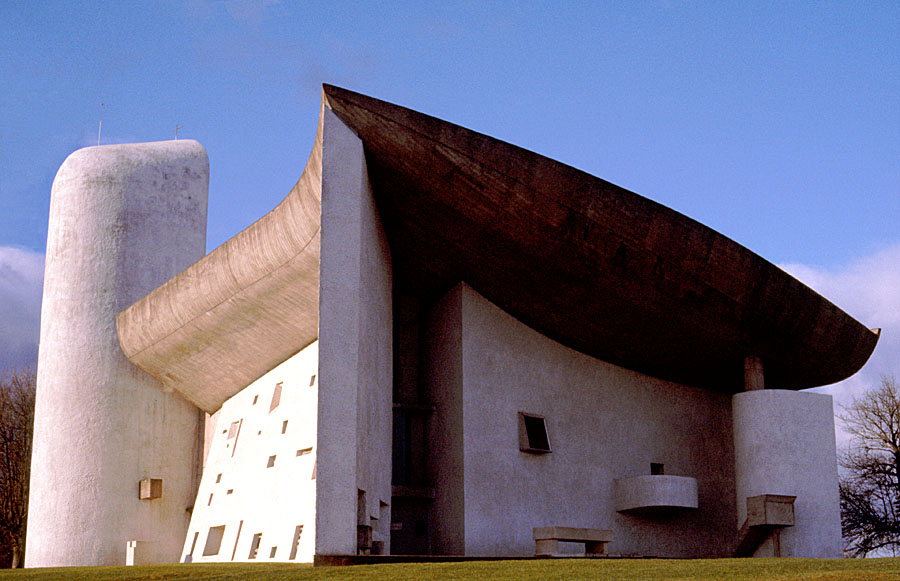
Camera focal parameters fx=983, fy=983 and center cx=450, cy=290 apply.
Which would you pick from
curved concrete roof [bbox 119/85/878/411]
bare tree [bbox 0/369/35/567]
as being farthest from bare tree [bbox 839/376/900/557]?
bare tree [bbox 0/369/35/567]

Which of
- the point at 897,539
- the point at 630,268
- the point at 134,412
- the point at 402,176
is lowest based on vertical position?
the point at 897,539

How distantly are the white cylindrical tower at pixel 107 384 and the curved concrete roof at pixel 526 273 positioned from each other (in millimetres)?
2414

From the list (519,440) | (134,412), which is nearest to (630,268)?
(519,440)

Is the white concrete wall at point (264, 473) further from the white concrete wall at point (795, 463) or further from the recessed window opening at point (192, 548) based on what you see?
the white concrete wall at point (795, 463)

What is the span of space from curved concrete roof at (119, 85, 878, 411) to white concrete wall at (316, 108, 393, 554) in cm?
59

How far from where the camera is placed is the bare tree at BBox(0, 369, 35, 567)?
3231 centimetres

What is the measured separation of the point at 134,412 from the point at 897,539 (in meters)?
22.2

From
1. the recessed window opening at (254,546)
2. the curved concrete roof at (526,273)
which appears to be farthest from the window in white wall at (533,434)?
the recessed window opening at (254,546)

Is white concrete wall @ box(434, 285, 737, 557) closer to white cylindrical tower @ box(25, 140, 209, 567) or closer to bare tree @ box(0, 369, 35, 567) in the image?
white cylindrical tower @ box(25, 140, 209, 567)

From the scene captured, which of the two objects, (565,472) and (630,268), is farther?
(565,472)

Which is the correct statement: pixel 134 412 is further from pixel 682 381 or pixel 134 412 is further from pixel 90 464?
pixel 682 381

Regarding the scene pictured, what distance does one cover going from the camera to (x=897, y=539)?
2934 centimetres

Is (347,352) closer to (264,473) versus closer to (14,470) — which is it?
(264,473)

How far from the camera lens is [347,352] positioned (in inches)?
526
